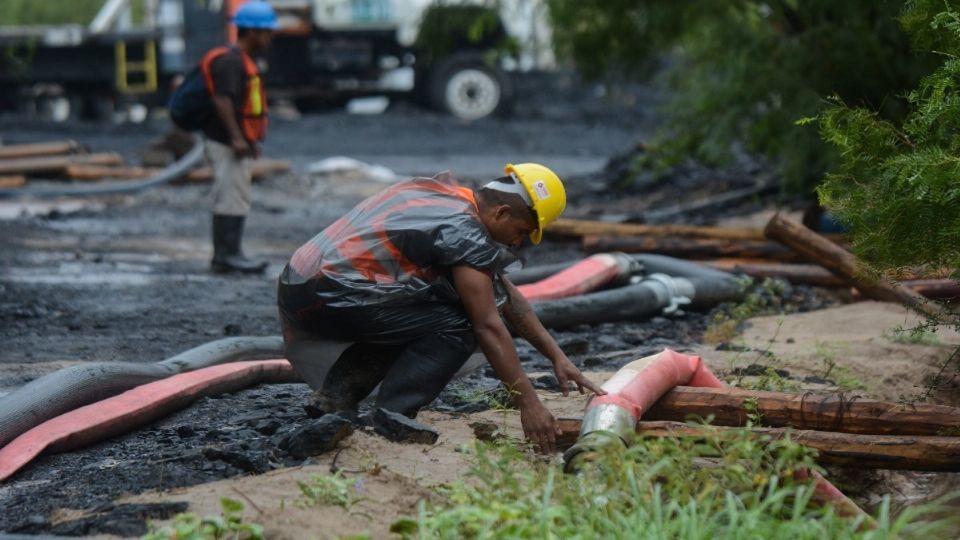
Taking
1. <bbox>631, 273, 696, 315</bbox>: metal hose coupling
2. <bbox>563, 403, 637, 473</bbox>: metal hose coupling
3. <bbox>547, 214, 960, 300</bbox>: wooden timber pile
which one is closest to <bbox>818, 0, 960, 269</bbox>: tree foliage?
<bbox>563, 403, 637, 473</bbox>: metal hose coupling

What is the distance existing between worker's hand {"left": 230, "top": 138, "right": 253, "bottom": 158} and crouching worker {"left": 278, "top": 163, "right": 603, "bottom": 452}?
4.39 metres

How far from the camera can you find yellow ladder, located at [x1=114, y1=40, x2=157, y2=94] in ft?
79.4

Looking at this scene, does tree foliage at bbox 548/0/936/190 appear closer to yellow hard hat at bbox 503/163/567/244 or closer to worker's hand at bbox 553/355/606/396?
yellow hard hat at bbox 503/163/567/244

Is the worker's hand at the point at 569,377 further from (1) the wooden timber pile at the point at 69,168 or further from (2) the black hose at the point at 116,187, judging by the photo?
(1) the wooden timber pile at the point at 69,168

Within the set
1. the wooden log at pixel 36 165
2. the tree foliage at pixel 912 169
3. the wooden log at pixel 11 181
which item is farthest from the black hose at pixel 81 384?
the wooden log at pixel 36 165

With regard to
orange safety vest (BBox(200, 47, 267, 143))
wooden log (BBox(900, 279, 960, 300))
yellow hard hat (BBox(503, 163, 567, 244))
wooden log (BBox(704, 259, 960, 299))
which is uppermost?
yellow hard hat (BBox(503, 163, 567, 244))

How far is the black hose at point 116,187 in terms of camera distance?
603 inches

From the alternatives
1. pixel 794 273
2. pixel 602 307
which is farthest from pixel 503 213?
pixel 794 273

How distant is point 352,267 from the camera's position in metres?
5.61

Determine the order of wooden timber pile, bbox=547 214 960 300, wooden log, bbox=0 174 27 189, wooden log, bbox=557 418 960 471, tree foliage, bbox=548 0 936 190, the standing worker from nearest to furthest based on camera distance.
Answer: wooden log, bbox=557 418 960 471, wooden timber pile, bbox=547 214 960 300, the standing worker, tree foliage, bbox=548 0 936 190, wooden log, bbox=0 174 27 189

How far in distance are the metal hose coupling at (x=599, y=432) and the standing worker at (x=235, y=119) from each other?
5395mm

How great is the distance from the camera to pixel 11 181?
52.3 feet

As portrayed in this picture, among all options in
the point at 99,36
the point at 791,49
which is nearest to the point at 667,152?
the point at 791,49

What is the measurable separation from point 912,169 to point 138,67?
67.5ft
